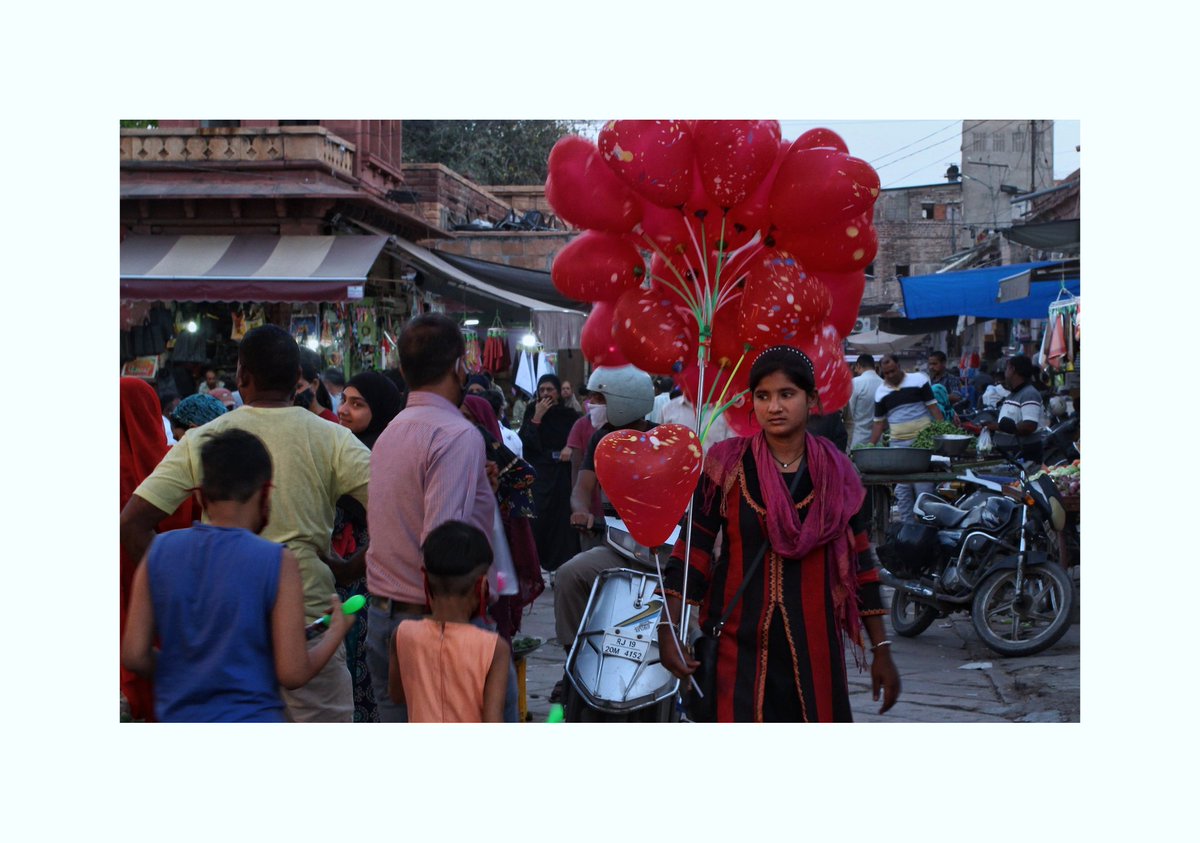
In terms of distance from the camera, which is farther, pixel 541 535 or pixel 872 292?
pixel 872 292

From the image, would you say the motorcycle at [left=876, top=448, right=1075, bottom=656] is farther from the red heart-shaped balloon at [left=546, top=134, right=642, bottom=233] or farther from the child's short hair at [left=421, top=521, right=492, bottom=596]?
the child's short hair at [left=421, top=521, right=492, bottom=596]

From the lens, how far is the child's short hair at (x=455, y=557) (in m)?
2.82

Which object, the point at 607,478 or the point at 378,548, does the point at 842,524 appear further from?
the point at 378,548

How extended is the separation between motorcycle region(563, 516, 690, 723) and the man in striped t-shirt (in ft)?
17.1

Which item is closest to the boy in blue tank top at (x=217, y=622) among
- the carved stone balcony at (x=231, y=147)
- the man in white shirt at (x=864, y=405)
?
the man in white shirt at (x=864, y=405)

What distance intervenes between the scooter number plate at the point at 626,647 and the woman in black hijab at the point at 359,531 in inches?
32.4

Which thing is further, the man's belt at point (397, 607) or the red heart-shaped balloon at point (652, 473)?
the red heart-shaped balloon at point (652, 473)

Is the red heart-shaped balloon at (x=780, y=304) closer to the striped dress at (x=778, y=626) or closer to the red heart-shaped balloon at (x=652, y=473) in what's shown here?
the red heart-shaped balloon at (x=652, y=473)

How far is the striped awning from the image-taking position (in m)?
9.34

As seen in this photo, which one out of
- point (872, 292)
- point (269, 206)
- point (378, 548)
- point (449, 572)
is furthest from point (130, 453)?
point (872, 292)

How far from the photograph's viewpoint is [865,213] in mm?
3938

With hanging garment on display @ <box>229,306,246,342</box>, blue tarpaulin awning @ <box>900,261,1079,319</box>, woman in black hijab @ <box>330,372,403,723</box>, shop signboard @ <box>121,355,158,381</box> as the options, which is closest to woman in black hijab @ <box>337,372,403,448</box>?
woman in black hijab @ <box>330,372,403,723</box>

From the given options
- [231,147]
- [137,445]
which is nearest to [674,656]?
[137,445]

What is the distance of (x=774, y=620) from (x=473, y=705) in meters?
0.80
